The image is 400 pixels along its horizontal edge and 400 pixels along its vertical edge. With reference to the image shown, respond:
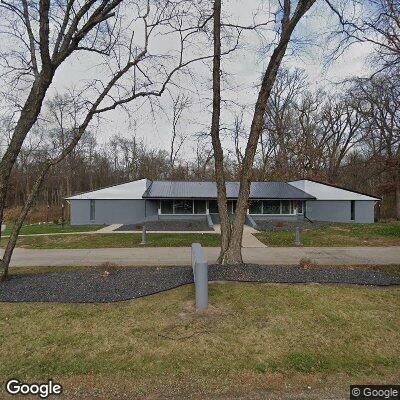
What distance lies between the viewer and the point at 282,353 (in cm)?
402

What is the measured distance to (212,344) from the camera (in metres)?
4.23

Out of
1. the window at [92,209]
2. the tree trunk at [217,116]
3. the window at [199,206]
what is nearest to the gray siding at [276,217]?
the window at [199,206]

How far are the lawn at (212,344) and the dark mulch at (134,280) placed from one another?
456 millimetres

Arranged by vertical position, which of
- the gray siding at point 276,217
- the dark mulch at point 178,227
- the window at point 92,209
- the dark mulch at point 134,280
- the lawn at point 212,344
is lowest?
the lawn at point 212,344

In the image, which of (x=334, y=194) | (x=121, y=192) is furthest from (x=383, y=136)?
(x=121, y=192)

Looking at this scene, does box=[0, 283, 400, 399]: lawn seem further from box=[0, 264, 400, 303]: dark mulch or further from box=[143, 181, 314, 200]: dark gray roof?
box=[143, 181, 314, 200]: dark gray roof

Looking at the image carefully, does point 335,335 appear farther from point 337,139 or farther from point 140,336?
point 337,139

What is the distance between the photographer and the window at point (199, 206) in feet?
84.8

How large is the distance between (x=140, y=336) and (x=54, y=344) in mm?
1249

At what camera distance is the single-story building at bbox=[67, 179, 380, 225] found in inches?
997

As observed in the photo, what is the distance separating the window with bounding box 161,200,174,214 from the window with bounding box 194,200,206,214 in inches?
83.8

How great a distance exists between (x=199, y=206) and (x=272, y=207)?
6544 millimetres

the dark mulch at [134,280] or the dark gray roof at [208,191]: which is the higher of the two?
the dark gray roof at [208,191]

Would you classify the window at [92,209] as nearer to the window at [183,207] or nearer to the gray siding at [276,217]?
the window at [183,207]
